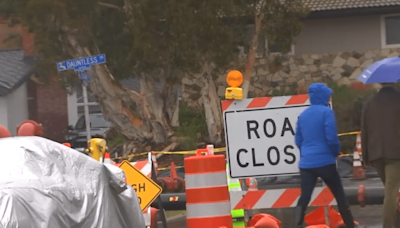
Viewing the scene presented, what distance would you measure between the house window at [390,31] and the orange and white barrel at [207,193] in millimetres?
18731

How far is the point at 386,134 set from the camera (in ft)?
27.4

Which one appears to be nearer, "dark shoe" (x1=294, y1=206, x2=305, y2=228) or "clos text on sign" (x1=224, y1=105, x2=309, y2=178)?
"dark shoe" (x1=294, y1=206, x2=305, y2=228)

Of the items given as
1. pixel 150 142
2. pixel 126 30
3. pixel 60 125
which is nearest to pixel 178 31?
pixel 126 30

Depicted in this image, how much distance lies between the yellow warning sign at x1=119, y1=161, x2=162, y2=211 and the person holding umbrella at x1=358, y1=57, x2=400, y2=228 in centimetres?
239

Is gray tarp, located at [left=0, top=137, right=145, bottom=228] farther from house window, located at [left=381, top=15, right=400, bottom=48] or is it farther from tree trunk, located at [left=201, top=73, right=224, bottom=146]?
house window, located at [left=381, top=15, right=400, bottom=48]

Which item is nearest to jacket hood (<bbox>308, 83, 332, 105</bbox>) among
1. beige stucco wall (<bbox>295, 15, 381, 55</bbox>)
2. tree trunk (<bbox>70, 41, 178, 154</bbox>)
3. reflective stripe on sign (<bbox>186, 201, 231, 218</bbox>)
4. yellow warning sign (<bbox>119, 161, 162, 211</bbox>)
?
reflective stripe on sign (<bbox>186, 201, 231, 218</bbox>)

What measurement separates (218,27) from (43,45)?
20.7ft

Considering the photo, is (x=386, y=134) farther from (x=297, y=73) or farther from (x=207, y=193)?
(x=297, y=73)

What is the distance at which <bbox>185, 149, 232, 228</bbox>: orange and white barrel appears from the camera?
8.48 metres

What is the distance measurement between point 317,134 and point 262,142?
2.09 ft

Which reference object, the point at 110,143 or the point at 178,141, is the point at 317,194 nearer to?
the point at 178,141

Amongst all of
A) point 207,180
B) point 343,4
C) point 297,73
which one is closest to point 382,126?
point 207,180

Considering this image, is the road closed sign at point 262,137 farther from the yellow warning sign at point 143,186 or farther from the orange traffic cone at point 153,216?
the orange traffic cone at point 153,216

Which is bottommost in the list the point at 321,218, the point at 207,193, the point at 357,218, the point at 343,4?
the point at 357,218
